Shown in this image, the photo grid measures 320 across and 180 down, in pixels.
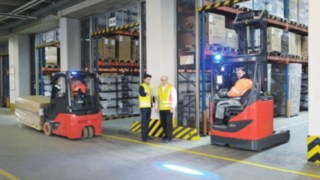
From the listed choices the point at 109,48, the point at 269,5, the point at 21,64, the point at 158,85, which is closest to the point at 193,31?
the point at 158,85

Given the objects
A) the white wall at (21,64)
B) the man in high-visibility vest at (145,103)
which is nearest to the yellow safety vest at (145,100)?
the man in high-visibility vest at (145,103)

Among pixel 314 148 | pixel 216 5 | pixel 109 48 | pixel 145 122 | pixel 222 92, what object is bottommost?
pixel 314 148

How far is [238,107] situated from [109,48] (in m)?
7.48

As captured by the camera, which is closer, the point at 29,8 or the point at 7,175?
the point at 7,175

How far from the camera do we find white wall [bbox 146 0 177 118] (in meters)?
8.70

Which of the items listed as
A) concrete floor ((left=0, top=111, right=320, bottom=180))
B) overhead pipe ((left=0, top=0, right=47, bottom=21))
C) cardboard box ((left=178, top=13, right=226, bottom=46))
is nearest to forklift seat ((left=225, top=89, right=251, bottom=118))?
concrete floor ((left=0, top=111, right=320, bottom=180))

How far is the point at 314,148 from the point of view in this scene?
583cm

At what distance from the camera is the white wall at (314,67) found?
18.7 feet

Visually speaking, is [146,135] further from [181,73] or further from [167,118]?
[181,73]

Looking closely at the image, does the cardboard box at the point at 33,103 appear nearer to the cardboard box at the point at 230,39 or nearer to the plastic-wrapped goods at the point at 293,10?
the cardboard box at the point at 230,39

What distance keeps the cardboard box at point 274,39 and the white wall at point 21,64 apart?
42.6ft

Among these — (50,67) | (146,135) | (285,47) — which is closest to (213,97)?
(146,135)

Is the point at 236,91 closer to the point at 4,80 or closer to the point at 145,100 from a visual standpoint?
the point at 145,100

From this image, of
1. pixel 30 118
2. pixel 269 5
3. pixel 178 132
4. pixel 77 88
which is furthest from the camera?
pixel 269 5
